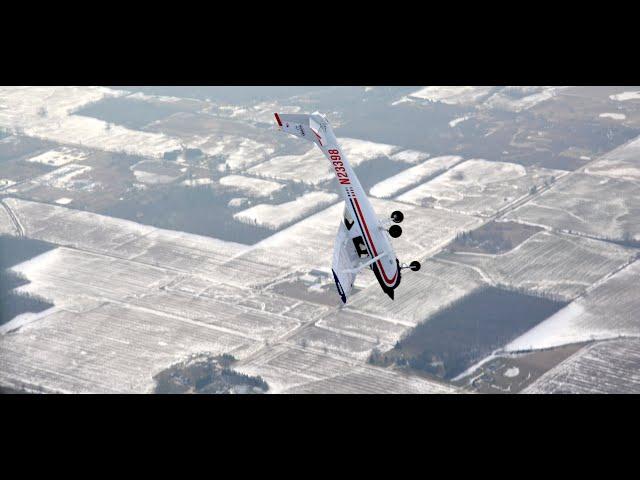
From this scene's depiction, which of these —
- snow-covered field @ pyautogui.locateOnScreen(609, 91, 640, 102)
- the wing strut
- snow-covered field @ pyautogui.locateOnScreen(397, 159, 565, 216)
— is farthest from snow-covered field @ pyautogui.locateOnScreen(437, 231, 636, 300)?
the wing strut

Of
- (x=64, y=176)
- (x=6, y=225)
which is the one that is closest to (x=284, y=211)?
(x=6, y=225)

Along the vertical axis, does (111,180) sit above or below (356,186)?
below

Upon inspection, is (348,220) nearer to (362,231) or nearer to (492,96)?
(362,231)

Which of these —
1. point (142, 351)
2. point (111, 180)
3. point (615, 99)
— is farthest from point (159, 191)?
point (615, 99)

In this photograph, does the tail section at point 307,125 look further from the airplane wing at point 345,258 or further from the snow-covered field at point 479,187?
the snow-covered field at point 479,187

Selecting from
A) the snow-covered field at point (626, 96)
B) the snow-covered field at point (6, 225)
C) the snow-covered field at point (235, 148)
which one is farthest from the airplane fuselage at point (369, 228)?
the snow-covered field at point (626, 96)

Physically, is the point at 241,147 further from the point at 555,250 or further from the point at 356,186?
the point at 356,186
